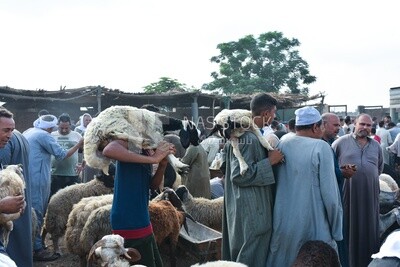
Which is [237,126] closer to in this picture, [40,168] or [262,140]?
[262,140]

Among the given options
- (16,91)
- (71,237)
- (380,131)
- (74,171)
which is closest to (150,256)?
(71,237)

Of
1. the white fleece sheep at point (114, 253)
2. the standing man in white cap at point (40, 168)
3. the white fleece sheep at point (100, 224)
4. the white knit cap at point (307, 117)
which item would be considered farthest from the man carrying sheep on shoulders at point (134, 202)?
the standing man in white cap at point (40, 168)

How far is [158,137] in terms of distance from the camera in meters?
3.36

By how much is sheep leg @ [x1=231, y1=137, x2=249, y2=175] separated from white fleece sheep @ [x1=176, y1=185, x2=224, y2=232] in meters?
2.77

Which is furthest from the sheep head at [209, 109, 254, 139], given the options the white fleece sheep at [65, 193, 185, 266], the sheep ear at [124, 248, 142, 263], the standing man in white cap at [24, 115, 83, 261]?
the standing man in white cap at [24, 115, 83, 261]

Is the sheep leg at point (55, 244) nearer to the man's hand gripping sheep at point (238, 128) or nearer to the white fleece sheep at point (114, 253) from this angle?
the man's hand gripping sheep at point (238, 128)

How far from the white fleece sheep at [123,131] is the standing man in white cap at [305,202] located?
100 cm

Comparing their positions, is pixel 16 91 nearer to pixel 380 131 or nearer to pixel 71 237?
pixel 71 237

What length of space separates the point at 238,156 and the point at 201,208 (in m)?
2.90

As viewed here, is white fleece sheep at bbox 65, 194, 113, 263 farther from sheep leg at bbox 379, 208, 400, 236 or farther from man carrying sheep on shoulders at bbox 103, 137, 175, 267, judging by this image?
sheep leg at bbox 379, 208, 400, 236

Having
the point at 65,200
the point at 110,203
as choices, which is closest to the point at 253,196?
the point at 110,203

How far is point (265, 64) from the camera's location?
32906 millimetres

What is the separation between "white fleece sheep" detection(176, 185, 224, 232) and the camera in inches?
258

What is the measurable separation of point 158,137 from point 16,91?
955cm
